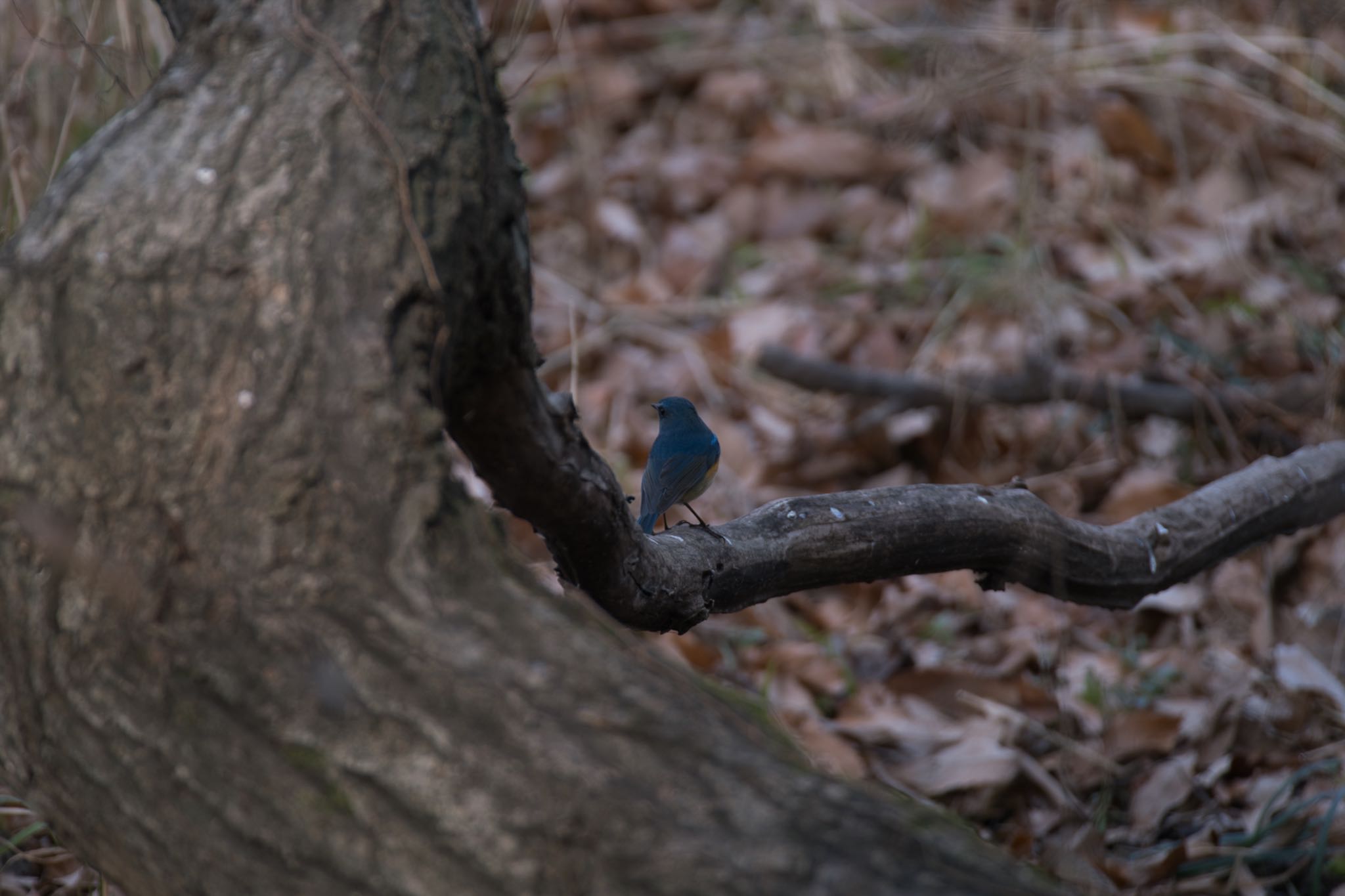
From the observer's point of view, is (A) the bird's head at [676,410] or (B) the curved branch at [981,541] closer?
(B) the curved branch at [981,541]

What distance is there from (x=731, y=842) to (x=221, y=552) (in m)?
0.62

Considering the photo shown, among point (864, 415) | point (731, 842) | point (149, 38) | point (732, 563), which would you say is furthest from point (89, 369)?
point (864, 415)

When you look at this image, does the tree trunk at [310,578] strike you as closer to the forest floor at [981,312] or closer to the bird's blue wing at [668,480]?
the forest floor at [981,312]

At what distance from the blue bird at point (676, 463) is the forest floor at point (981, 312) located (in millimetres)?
340

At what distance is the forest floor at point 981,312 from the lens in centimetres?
294

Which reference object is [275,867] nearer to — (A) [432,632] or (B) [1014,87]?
(A) [432,632]

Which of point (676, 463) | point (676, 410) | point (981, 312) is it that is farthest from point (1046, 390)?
point (676, 463)

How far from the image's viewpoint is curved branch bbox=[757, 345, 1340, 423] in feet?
14.1

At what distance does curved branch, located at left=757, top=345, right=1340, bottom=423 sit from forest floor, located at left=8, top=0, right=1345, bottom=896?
7cm

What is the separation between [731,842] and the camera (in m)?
1.10

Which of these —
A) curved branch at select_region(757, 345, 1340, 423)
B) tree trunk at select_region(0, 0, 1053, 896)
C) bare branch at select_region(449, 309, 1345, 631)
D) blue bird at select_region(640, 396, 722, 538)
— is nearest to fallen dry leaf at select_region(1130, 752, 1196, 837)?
bare branch at select_region(449, 309, 1345, 631)

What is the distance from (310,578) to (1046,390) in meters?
3.83

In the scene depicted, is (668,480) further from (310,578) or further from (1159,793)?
(310,578)

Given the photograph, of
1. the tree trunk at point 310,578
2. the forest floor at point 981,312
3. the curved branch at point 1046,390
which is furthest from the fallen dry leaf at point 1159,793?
the tree trunk at point 310,578
